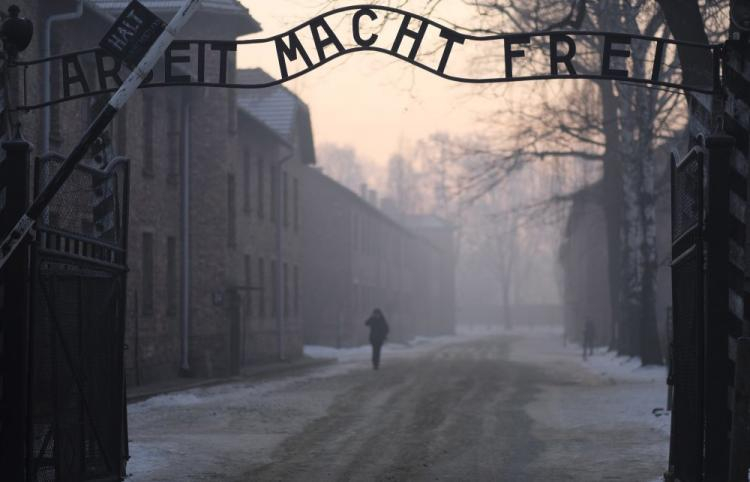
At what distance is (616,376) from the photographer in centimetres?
2942

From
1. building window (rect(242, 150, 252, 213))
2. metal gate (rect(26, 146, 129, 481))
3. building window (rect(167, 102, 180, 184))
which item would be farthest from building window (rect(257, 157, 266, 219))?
metal gate (rect(26, 146, 129, 481))

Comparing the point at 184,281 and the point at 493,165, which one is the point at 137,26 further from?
the point at 493,165

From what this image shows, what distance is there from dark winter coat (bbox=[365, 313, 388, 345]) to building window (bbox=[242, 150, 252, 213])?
16.8 feet

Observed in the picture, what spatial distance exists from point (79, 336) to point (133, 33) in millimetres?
2468

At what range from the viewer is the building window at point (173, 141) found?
29453mm

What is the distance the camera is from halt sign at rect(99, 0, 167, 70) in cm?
909

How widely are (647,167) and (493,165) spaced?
4224 millimetres

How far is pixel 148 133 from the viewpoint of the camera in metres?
28.1

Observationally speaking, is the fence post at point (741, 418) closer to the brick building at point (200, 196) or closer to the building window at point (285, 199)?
the brick building at point (200, 196)

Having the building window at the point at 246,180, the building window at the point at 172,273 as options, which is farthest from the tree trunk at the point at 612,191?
the building window at the point at 172,273

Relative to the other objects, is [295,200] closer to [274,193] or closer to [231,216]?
[274,193]

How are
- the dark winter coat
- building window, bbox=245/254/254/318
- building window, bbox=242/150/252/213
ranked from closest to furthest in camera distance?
the dark winter coat
building window, bbox=245/254/254/318
building window, bbox=242/150/252/213

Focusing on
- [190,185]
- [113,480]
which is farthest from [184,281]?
[113,480]

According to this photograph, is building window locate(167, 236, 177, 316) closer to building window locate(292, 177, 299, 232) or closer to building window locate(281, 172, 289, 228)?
building window locate(281, 172, 289, 228)
